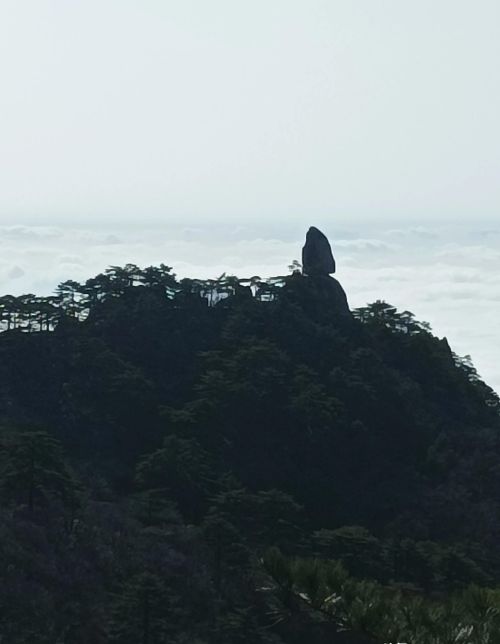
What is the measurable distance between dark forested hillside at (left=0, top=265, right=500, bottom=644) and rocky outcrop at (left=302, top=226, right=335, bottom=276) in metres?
4.80

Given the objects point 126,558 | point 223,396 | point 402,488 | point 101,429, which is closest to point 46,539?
point 126,558

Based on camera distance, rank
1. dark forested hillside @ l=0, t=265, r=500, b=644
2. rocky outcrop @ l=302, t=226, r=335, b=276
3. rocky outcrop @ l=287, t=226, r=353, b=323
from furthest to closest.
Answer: rocky outcrop @ l=302, t=226, r=335, b=276, rocky outcrop @ l=287, t=226, r=353, b=323, dark forested hillside @ l=0, t=265, r=500, b=644

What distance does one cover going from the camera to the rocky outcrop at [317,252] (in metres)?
95.2

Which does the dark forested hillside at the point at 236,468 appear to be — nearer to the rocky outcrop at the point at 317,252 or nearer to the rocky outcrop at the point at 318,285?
the rocky outcrop at the point at 318,285

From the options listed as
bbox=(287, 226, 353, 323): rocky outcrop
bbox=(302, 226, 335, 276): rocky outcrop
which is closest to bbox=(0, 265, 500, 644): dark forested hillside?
bbox=(287, 226, 353, 323): rocky outcrop

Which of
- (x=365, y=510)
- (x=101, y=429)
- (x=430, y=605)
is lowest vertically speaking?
(x=365, y=510)

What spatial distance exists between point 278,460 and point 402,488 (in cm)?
954

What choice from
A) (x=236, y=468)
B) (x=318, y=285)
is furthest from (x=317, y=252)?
(x=236, y=468)

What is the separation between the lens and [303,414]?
66.3m

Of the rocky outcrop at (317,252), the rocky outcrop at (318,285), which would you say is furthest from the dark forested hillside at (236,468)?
Result: the rocky outcrop at (317,252)

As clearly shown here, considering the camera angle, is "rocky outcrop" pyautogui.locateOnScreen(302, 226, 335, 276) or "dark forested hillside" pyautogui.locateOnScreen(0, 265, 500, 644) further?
"rocky outcrop" pyautogui.locateOnScreen(302, 226, 335, 276)

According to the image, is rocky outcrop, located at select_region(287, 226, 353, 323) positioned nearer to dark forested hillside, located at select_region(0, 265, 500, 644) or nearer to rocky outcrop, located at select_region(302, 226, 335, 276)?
rocky outcrop, located at select_region(302, 226, 335, 276)

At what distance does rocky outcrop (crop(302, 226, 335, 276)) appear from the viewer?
95188mm

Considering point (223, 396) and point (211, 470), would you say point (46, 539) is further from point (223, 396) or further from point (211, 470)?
point (223, 396)
